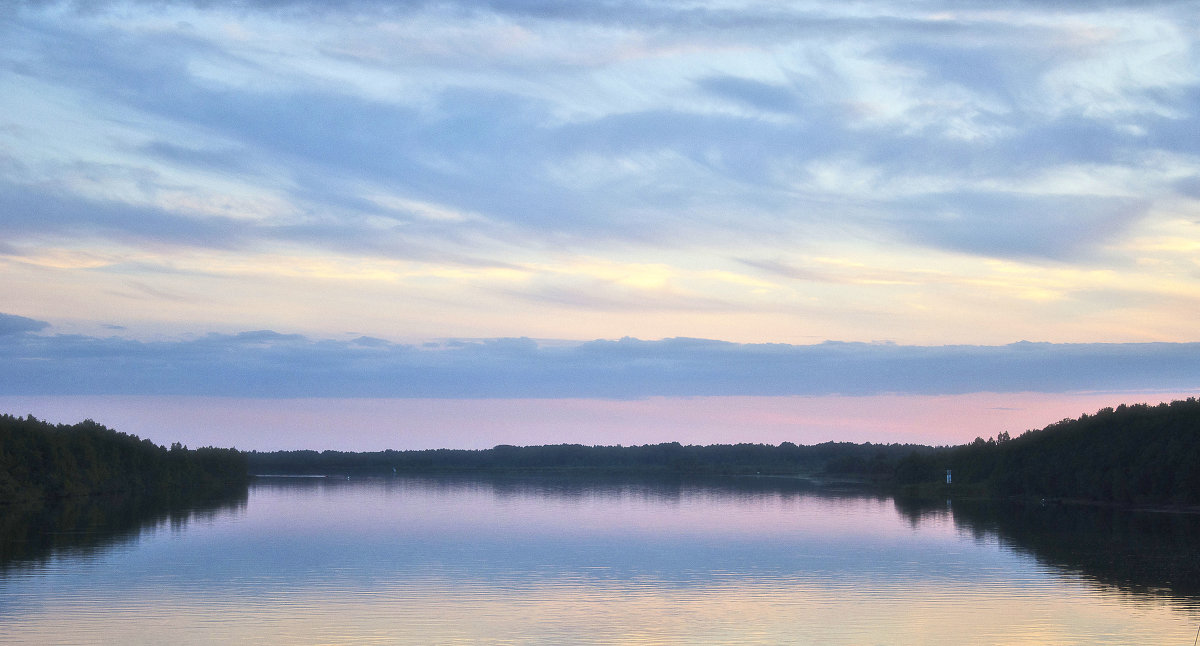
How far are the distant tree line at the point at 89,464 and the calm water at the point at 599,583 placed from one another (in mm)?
26192

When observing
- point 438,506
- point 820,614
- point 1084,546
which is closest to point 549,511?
point 438,506

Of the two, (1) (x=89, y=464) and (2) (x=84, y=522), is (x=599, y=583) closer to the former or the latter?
(2) (x=84, y=522)

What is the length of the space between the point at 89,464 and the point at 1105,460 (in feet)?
230

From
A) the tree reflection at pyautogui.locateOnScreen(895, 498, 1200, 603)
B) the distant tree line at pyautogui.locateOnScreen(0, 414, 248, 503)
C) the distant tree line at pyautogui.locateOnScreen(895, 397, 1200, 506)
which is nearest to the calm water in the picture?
the tree reflection at pyautogui.locateOnScreen(895, 498, 1200, 603)

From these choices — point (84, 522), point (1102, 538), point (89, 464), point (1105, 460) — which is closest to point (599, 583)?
point (1102, 538)

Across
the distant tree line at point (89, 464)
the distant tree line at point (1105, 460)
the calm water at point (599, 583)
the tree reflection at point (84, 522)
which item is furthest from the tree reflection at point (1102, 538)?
the distant tree line at point (89, 464)

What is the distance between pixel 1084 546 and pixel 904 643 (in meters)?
20.9

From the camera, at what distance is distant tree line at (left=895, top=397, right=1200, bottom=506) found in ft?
202

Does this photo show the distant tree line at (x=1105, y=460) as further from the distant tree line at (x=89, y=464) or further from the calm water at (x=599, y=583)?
the distant tree line at (x=89, y=464)

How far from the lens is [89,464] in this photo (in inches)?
3221

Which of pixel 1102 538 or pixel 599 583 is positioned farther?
pixel 1102 538

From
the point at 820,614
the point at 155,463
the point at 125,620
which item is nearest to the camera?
the point at 125,620

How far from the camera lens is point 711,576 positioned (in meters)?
27.7

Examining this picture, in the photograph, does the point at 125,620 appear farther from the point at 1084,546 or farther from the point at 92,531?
the point at 1084,546
